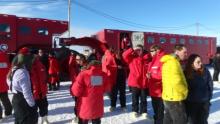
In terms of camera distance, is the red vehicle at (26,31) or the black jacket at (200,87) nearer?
the black jacket at (200,87)

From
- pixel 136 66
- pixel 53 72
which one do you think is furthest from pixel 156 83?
pixel 53 72

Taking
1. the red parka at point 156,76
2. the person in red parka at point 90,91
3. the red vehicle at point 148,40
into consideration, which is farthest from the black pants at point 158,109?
the red vehicle at point 148,40

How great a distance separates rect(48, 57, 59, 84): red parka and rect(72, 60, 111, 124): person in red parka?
7.07 meters

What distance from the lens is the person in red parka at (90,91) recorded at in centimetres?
584

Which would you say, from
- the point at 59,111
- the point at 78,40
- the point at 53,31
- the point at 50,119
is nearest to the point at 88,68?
the point at 50,119

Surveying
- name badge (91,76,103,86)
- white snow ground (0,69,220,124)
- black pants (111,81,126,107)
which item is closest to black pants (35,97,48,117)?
white snow ground (0,69,220,124)

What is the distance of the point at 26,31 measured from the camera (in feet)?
55.0

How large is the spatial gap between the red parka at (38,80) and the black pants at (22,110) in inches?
50.2

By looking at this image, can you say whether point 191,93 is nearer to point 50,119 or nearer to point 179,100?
point 179,100

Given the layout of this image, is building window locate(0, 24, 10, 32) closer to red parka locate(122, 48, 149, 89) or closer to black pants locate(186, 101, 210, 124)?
red parka locate(122, 48, 149, 89)

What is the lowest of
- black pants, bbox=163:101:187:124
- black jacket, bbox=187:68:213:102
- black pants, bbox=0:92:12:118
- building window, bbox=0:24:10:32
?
black pants, bbox=0:92:12:118

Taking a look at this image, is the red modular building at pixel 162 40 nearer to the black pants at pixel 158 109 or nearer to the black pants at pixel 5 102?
the black pants at pixel 5 102

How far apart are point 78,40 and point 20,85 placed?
8.92m

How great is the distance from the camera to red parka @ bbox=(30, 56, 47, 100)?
6.98 metres
